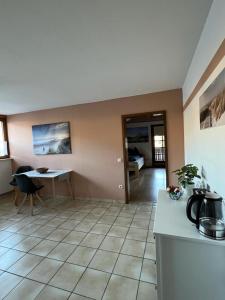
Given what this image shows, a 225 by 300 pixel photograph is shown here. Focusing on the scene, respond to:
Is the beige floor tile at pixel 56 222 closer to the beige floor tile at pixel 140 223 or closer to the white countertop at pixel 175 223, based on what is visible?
the beige floor tile at pixel 140 223

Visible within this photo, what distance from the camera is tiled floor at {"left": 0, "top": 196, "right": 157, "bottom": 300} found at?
170 cm

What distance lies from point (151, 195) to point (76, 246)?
2.55 metres

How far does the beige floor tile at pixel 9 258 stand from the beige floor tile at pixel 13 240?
0.18m

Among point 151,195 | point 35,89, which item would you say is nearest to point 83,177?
point 151,195

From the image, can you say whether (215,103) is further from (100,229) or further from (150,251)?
(100,229)

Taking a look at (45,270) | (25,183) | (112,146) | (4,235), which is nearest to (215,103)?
(45,270)

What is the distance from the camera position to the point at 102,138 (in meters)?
4.12

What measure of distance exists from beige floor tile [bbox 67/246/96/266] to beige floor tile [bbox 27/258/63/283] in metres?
0.16

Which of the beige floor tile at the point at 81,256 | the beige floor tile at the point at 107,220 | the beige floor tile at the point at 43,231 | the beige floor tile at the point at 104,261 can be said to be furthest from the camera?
the beige floor tile at the point at 107,220

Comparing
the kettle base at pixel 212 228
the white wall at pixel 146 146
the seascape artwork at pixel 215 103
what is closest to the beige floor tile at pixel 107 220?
the kettle base at pixel 212 228

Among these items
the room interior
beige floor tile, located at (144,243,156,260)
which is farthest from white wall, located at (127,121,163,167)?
beige floor tile, located at (144,243,156,260)

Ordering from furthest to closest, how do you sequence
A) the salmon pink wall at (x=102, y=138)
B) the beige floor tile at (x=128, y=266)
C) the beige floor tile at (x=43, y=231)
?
1. the salmon pink wall at (x=102, y=138)
2. the beige floor tile at (x=43, y=231)
3. the beige floor tile at (x=128, y=266)

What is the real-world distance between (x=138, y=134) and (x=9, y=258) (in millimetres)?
7655

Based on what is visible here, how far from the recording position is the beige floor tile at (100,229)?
2803mm
